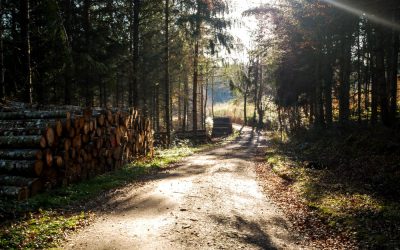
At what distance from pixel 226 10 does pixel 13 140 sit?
19558 mm

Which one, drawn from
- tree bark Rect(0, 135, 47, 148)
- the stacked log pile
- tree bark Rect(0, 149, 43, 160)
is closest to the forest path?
the stacked log pile

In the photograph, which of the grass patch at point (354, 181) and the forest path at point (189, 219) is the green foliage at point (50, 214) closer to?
the forest path at point (189, 219)

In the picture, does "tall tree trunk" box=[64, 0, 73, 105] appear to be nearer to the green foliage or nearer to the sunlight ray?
the green foliage

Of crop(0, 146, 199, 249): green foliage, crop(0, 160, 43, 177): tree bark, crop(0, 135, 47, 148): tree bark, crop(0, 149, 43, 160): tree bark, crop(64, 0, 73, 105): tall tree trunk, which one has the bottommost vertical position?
crop(0, 146, 199, 249): green foliage

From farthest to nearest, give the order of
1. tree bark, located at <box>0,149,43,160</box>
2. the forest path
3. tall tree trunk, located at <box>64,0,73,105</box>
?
tall tree trunk, located at <box>64,0,73,105</box>
tree bark, located at <box>0,149,43,160</box>
the forest path

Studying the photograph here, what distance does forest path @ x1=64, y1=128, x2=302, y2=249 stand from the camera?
663cm

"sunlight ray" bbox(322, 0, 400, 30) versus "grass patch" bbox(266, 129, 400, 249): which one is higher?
"sunlight ray" bbox(322, 0, 400, 30)

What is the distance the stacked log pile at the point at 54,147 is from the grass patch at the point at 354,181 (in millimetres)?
6780

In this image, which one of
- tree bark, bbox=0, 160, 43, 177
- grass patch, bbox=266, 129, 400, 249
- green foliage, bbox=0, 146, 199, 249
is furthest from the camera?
tree bark, bbox=0, 160, 43, 177

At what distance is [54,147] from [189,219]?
16.2 feet

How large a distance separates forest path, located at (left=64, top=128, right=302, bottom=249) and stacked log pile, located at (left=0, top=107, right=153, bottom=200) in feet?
6.22

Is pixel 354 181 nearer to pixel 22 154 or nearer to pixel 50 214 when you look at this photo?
pixel 50 214

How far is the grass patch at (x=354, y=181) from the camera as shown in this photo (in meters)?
7.44

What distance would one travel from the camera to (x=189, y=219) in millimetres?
7918
